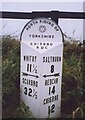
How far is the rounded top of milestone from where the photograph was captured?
2.55m

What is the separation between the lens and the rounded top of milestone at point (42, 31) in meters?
2.55

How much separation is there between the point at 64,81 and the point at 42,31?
1.74 feet

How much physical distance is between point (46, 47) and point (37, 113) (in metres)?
0.65

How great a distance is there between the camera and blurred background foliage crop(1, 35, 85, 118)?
8.75 ft

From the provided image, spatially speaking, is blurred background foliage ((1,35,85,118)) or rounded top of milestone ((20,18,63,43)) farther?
blurred background foliage ((1,35,85,118))

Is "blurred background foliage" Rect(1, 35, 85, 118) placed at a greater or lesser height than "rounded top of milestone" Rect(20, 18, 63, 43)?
lesser

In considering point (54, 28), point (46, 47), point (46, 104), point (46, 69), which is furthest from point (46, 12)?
point (46, 104)

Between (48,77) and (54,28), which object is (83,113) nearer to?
(48,77)

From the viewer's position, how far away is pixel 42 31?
8.40 feet

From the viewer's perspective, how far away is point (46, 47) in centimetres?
254

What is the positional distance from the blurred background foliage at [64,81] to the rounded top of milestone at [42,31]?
13cm

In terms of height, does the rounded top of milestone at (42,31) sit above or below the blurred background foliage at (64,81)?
above

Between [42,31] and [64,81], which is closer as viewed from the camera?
[42,31]

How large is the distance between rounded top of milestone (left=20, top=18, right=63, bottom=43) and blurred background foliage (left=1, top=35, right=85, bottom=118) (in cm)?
13
